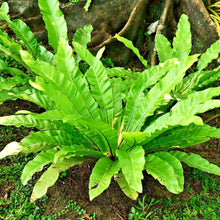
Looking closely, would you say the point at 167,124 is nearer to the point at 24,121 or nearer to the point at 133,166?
the point at 133,166

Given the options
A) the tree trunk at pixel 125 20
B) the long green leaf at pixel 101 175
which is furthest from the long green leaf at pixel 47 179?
the tree trunk at pixel 125 20

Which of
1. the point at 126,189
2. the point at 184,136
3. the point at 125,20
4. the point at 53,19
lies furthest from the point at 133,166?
the point at 125,20

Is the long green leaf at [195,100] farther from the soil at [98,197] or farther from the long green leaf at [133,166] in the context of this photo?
the soil at [98,197]

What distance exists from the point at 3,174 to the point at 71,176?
79 cm

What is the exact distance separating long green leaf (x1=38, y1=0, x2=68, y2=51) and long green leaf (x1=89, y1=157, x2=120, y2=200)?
5.13ft

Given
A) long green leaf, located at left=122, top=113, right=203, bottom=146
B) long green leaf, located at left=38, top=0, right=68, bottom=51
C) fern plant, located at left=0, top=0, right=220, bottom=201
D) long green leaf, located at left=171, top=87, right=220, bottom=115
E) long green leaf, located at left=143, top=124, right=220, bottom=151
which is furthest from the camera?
long green leaf, located at left=38, top=0, right=68, bottom=51

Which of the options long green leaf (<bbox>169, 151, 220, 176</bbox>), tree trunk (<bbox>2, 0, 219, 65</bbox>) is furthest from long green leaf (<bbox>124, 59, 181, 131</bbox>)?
tree trunk (<bbox>2, 0, 219, 65</bbox>)

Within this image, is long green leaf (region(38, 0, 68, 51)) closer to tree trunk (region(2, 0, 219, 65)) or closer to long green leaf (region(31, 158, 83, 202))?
tree trunk (region(2, 0, 219, 65))

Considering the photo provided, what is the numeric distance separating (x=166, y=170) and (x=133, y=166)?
37 centimetres

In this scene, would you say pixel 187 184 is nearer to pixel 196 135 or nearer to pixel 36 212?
pixel 196 135

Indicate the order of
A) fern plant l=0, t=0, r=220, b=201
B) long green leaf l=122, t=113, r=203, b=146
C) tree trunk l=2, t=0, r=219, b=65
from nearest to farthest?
long green leaf l=122, t=113, r=203, b=146, fern plant l=0, t=0, r=220, b=201, tree trunk l=2, t=0, r=219, b=65

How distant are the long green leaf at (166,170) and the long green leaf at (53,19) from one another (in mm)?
1753

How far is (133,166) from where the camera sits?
1.93 metres

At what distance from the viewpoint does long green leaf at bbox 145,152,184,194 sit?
205cm
